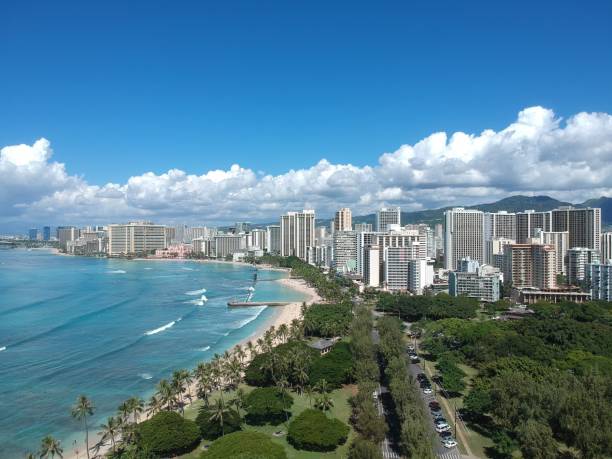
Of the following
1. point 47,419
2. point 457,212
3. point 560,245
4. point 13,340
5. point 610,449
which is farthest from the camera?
point 457,212

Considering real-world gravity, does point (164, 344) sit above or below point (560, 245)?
below

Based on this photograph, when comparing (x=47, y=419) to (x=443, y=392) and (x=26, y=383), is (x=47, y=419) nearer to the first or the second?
(x=26, y=383)

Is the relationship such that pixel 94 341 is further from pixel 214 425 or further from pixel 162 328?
pixel 214 425

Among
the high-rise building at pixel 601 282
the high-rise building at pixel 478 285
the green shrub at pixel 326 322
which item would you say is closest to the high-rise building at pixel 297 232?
the high-rise building at pixel 478 285

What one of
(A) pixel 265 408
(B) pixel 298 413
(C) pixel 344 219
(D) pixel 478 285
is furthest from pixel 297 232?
(A) pixel 265 408

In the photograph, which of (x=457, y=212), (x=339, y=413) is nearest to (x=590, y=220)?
(x=457, y=212)

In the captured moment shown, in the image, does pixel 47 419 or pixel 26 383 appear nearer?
pixel 47 419
